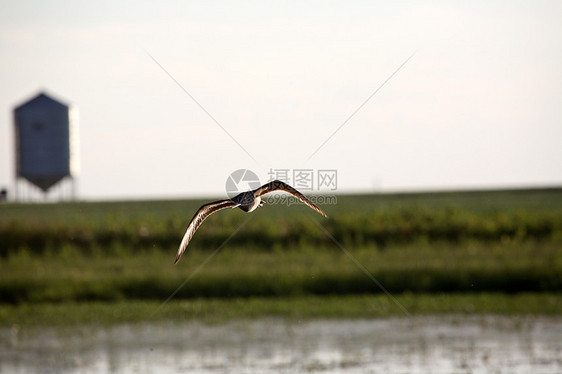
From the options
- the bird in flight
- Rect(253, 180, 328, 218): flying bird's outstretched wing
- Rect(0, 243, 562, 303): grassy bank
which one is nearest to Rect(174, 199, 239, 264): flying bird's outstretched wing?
the bird in flight

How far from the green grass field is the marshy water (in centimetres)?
104

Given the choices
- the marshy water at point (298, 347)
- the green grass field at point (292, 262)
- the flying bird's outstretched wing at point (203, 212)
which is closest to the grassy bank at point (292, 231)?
the green grass field at point (292, 262)

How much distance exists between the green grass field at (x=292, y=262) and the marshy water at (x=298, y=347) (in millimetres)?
1039

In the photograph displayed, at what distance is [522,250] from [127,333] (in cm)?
992

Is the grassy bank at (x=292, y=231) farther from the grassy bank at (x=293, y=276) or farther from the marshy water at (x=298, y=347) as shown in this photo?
the marshy water at (x=298, y=347)

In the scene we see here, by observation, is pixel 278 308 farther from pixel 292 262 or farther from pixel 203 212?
pixel 203 212

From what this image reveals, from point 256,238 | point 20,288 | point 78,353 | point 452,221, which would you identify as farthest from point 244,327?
point 452,221

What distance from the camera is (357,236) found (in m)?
22.4

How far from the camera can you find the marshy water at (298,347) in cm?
1168

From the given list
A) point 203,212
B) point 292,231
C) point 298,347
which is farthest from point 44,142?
point 203,212

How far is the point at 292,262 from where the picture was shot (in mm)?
19406

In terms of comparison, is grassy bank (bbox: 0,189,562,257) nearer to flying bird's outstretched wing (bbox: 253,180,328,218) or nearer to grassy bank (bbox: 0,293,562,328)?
grassy bank (bbox: 0,293,562,328)

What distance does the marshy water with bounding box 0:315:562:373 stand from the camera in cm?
1168

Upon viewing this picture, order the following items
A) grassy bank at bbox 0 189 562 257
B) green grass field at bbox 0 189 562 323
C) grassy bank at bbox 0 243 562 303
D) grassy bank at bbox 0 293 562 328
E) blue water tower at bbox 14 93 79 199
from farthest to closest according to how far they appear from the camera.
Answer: blue water tower at bbox 14 93 79 199
grassy bank at bbox 0 189 562 257
grassy bank at bbox 0 243 562 303
green grass field at bbox 0 189 562 323
grassy bank at bbox 0 293 562 328
